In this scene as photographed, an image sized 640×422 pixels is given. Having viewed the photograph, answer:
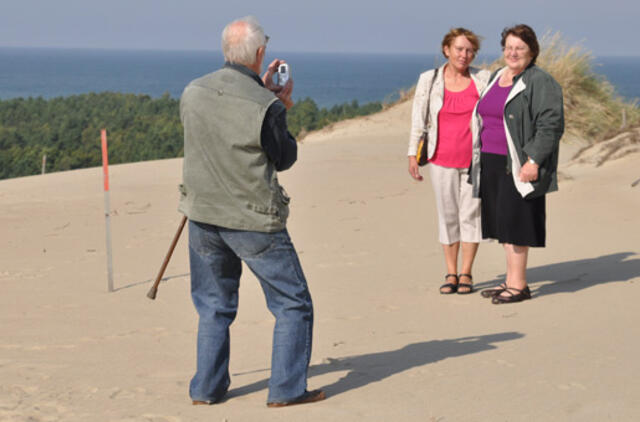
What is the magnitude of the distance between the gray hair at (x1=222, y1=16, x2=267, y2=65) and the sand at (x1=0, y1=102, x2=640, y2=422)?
1.55 m

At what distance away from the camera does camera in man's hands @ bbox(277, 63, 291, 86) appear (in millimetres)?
3869

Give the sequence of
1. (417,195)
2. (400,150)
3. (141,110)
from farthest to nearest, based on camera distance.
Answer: (141,110) < (400,150) < (417,195)

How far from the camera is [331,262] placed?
26.2ft

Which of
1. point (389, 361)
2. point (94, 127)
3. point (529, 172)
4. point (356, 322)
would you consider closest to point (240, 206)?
point (389, 361)

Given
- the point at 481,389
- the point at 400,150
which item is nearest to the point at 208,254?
the point at 481,389

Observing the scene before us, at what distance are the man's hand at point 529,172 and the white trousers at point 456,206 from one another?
600mm

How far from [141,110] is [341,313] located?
145 ft

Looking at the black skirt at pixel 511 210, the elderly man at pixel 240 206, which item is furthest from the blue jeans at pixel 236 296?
the black skirt at pixel 511 210

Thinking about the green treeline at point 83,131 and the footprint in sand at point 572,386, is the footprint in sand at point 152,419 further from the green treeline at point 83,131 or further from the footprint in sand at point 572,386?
the green treeline at point 83,131

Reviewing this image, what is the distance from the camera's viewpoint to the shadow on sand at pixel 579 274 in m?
6.53

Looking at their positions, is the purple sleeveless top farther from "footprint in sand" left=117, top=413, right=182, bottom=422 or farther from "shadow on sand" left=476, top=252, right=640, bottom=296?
"footprint in sand" left=117, top=413, right=182, bottom=422

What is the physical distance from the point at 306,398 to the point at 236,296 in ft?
1.85

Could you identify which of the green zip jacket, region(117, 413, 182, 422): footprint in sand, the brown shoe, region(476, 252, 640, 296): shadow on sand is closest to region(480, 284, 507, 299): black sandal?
region(476, 252, 640, 296): shadow on sand

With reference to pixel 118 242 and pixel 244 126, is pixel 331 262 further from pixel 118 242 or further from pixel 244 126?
pixel 244 126
